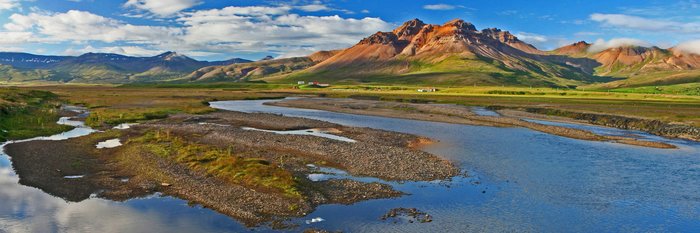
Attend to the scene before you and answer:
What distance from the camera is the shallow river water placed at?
30859mm

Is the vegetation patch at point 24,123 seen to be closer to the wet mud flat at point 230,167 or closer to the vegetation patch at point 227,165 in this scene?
the wet mud flat at point 230,167

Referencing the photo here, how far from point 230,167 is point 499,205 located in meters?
23.6

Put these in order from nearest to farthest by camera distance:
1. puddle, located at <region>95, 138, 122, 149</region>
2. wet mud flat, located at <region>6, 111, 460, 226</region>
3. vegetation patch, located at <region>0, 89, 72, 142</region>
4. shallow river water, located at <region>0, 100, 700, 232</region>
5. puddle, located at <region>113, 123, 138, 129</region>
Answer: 1. shallow river water, located at <region>0, 100, 700, 232</region>
2. wet mud flat, located at <region>6, 111, 460, 226</region>
3. puddle, located at <region>95, 138, 122, 149</region>
4. vegetation patch, located at <region>0, 89, 72, 142</region>
5. puddle, located at <region>113, 123, 138, 129</region>

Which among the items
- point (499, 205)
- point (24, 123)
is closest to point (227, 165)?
point (499, 205)

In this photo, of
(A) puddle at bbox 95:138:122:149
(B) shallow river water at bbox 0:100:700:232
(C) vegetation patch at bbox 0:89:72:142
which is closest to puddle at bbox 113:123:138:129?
(C) vegetation patch at bbox 0:89:72:142

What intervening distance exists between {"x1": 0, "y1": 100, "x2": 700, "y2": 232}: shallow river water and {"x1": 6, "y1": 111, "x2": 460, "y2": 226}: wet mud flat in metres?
1.75

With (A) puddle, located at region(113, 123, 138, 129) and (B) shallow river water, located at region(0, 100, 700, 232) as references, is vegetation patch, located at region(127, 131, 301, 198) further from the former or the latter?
(A) puddle, located at region(113, 123, 138, 129)

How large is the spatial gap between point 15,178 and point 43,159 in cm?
733

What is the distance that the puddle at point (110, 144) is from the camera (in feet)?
192

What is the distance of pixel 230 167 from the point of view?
43.7 m

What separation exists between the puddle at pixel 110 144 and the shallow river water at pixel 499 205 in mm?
10292

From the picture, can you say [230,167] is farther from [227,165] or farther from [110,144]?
[110,144]

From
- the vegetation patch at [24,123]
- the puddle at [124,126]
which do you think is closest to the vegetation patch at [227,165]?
the vegetation patch at [24,123]

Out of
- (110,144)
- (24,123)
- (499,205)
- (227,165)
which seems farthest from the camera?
(24,123)
